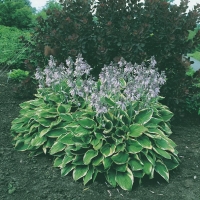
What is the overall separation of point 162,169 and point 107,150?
79cm

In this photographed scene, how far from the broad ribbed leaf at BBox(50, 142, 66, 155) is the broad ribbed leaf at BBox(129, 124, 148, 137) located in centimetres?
95

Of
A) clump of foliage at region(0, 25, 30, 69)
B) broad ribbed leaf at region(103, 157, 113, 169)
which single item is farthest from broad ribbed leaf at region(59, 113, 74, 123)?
clump of foliage at region(0, 25, 30, 69)

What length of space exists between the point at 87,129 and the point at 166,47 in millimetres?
2541

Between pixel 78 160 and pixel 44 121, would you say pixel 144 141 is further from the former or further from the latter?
pixel 44 121

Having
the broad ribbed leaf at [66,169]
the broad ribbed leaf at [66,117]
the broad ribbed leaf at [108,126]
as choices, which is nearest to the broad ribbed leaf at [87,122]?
the broad ribbed leaf at [108,126]

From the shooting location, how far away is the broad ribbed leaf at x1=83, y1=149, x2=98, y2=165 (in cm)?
470

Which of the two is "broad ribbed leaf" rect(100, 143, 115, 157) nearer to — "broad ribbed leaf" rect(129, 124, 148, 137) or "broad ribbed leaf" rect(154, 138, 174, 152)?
"broad ribbed leaf" rect(129, 124, 148, 137)

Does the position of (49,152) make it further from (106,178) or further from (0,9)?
(0,9)

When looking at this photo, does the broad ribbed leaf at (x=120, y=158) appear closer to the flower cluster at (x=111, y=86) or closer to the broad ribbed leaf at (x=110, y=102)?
the flower cluster at (x=111, y=86)

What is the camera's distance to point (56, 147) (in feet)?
16.6

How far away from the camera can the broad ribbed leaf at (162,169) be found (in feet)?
15.9

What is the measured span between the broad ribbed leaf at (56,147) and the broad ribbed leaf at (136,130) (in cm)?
95

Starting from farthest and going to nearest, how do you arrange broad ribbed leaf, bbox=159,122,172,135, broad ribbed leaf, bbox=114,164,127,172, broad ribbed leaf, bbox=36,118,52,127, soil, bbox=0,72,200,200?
broad ribbed leaf, bbox=159,122,172,135 → broad ribbed leaf, bbox=36,118,52,127 → broad ribbed leaf, bbox=114,164,127,172 → soil, bbox=0,72,200,200

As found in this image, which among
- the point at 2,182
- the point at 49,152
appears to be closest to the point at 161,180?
the point at 49,152
